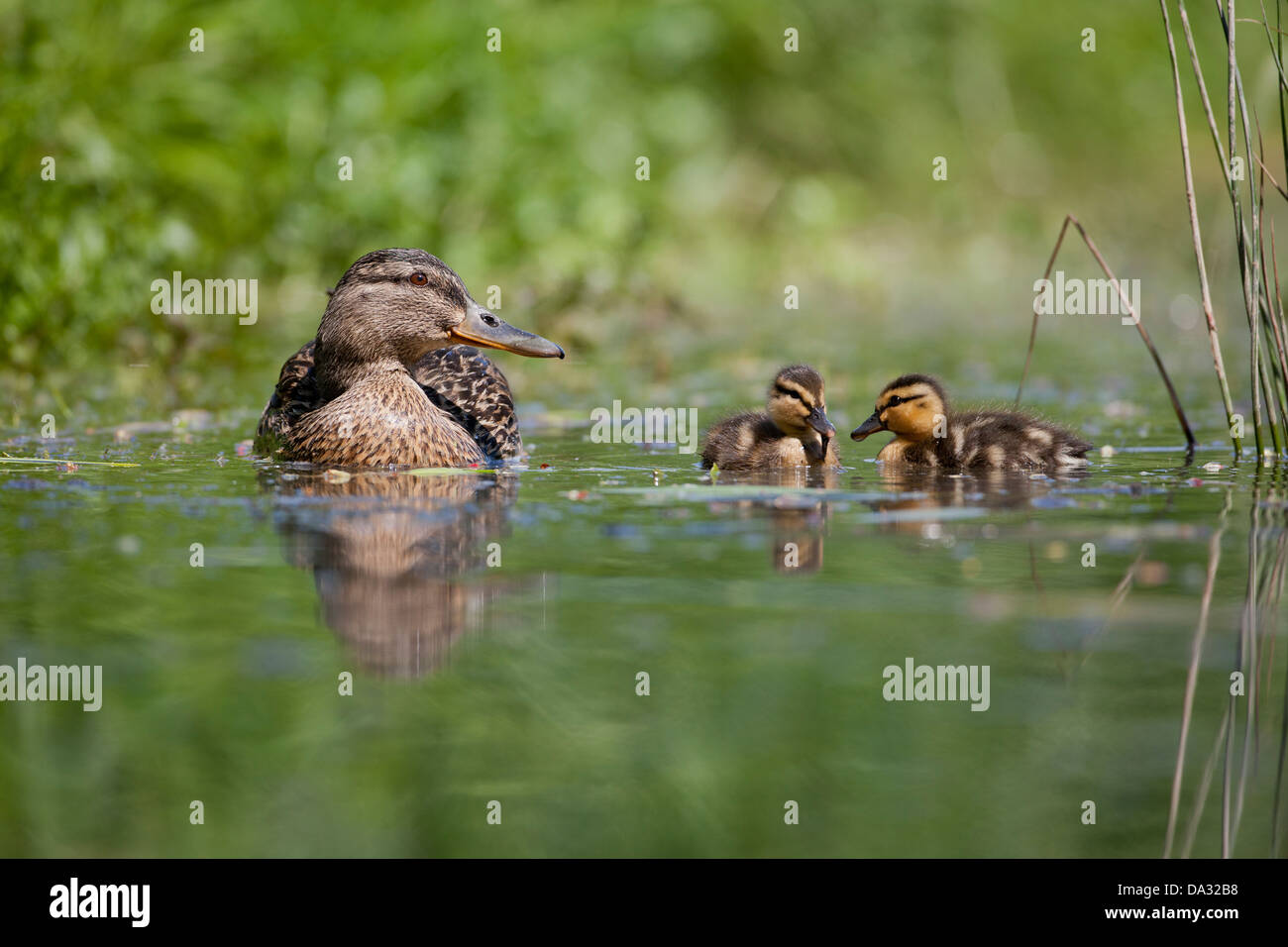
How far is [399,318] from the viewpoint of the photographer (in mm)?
6047

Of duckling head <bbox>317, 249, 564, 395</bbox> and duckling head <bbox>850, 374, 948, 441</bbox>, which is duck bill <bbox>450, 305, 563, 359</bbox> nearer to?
duckling head <bbox>317, 249, 564, 395</bbox>

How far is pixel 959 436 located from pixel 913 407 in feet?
0.60

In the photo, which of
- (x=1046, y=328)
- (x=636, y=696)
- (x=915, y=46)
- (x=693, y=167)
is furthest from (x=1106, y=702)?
(x=915, y=46)

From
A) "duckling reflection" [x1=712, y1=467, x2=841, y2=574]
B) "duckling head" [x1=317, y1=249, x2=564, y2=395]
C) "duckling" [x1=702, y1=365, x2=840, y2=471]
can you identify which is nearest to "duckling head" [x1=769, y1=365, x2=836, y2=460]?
"duckling" [x1=702, y1=365, x2=840, y2=471]

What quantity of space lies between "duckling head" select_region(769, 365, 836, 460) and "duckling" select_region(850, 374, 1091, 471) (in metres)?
0.17

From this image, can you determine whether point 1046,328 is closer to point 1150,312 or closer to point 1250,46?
point 1150,312

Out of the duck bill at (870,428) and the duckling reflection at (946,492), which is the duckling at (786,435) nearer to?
the duck bill at (870,428)

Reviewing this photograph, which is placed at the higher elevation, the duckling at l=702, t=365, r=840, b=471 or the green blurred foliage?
the green blurred foliage

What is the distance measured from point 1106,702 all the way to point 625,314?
29.7 ft

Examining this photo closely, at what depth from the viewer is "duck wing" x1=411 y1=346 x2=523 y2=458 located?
6281mm

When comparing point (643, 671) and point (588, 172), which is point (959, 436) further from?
point (588, 172)

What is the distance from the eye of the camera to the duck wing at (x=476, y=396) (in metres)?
6.28

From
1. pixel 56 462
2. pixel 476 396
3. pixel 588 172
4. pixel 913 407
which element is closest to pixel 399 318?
pixel 476 396

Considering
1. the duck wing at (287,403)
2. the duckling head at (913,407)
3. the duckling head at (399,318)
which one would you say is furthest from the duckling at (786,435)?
the duck wing at (287,403)
